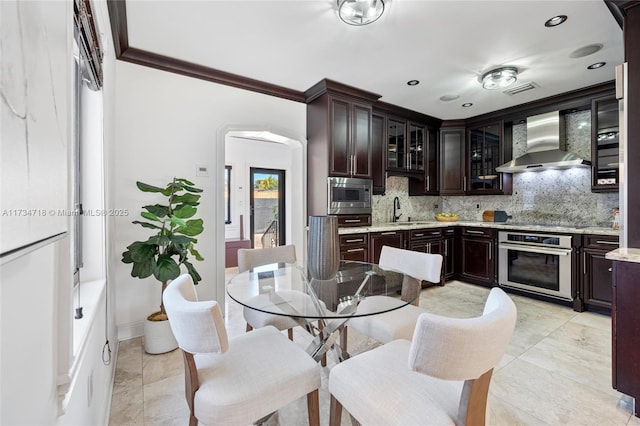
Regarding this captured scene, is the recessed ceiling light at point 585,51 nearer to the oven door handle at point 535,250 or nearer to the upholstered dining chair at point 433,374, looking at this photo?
the oven door handle at point 535,250

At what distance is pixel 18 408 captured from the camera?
21.9 inches

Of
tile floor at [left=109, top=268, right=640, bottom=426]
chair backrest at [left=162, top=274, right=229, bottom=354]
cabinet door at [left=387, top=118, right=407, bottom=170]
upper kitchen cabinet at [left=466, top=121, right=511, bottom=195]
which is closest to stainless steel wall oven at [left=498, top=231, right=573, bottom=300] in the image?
tile floor at [left=109, top=268, right=640, bottom=426]

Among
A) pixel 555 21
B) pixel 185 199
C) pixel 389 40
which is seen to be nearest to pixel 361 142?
pixel 389 40

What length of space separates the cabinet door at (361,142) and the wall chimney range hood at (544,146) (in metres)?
2.01

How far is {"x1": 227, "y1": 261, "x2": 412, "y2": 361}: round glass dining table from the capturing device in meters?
1.46

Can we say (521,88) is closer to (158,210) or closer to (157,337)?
(158,210)

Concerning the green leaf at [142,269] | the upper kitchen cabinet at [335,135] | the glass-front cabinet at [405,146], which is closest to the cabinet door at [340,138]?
the upper kitchen cabinet at [335,135]

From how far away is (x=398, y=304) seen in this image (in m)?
1.56

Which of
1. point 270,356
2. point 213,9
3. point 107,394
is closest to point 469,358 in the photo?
point 270,356

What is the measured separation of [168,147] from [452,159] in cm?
421

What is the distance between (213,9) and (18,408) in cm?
244

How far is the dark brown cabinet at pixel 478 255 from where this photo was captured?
13.5ft

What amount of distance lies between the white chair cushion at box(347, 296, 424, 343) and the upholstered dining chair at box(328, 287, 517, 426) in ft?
0.80

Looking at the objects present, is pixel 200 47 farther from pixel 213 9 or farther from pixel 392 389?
pixel 392 389
